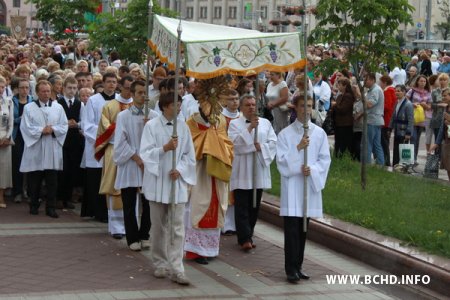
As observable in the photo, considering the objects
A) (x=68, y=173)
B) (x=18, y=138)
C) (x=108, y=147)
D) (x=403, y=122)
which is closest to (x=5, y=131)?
(x=18, y=138)

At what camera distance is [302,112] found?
10.7m

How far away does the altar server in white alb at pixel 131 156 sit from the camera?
11.7 metres

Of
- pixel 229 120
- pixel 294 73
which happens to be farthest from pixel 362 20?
pixel 294 73

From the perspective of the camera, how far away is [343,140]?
62.8ft

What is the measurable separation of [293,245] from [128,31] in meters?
11.6

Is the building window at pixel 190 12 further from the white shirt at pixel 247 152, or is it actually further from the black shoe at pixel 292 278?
the black shoe at pixel 292 278

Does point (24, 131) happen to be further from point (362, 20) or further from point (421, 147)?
point (421, 147)

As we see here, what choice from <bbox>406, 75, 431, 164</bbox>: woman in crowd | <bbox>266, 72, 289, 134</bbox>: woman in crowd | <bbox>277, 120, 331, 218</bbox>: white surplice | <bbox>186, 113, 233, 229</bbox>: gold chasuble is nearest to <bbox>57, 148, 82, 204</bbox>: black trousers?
<bbox>186, 113, 233, 229</bbox>: gold chasuble

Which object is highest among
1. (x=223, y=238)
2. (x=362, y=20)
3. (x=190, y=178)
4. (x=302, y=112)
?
(x=362, y=20)

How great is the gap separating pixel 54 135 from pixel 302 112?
4562 millimetres

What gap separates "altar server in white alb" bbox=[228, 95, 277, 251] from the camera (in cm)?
1221

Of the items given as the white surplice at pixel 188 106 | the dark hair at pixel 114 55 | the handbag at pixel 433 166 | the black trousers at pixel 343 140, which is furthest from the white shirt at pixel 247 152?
the dark hair at pixel 114 55

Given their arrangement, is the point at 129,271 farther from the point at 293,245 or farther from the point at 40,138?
the point at 40,138

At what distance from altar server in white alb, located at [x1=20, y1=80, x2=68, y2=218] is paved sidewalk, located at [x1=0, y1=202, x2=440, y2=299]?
79 centimetres
